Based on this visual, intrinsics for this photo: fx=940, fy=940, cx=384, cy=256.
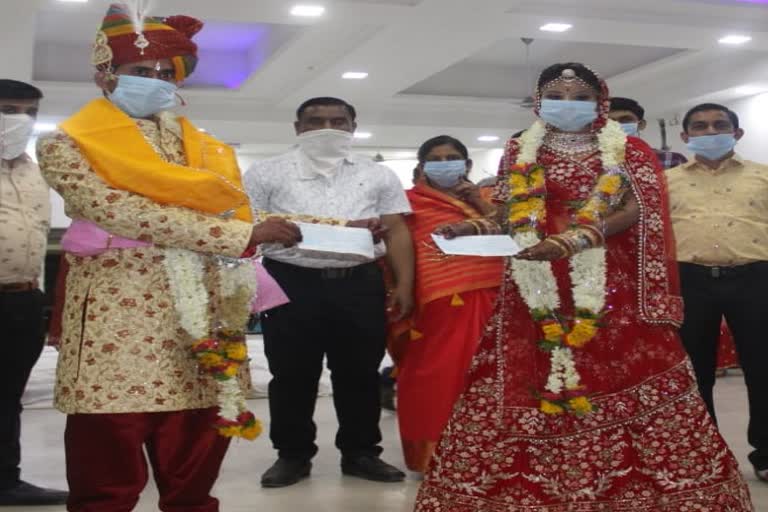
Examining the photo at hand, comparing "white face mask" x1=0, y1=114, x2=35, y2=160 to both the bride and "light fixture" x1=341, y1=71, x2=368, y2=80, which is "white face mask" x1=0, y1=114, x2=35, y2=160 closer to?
the bride

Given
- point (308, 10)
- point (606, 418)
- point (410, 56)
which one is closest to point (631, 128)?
point (606, 418)

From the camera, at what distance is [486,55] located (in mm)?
11734

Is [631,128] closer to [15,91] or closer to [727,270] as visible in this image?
[727,270]

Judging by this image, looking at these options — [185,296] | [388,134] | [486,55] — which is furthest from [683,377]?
[388,134]

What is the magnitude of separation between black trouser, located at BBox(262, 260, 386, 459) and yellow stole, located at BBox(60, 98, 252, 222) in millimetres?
1474

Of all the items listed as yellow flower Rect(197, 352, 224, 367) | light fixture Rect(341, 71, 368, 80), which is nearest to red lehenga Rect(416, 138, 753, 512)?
yellow flower Rect(197, 352, 224, 367)

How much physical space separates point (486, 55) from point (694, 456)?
943cm

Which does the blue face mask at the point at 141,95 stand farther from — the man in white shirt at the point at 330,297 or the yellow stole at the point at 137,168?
the man in white shirt at the point at 330,297

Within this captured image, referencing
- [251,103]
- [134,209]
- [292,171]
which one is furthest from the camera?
[251,103]

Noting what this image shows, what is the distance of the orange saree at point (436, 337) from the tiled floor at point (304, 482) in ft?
0.88

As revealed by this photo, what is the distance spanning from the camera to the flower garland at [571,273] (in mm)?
2893

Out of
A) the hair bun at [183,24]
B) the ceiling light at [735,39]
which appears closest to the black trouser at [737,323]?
the hair bun at [183,24]

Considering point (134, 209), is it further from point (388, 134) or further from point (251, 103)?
point (388, 134)

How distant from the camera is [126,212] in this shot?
2355 millimetres
